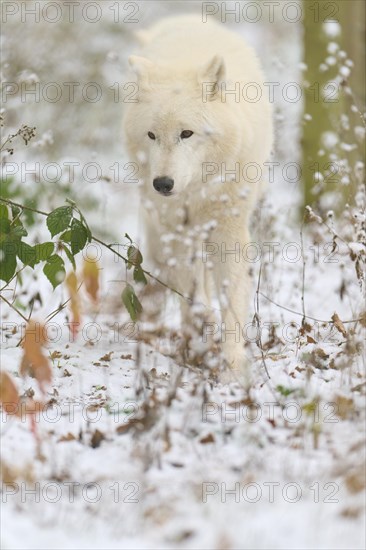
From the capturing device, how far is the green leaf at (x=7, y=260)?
369 cm

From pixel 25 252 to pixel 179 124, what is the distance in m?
1.16

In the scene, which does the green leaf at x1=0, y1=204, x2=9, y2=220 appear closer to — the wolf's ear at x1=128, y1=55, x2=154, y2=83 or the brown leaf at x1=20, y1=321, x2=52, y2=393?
the brown leaf at x1=20, y1=321, x2=52, y2=393

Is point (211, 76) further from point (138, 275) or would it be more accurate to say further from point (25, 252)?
point (25, 252)

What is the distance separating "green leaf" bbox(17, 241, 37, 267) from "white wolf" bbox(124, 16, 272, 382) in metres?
0.71

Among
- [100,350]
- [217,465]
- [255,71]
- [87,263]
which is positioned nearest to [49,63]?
[255,71]

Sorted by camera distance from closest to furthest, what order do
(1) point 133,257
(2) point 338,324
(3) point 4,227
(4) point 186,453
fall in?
(4) point 186,453 → (3) point 4,227 → (1) point 133,257 → (2) point 338,324

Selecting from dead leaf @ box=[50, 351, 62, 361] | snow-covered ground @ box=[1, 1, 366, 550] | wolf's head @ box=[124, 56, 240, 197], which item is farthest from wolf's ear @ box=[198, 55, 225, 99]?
dead leaf @ box=[50, 351, 62, 361]

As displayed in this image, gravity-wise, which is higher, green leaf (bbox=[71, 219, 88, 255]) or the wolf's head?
the wolf's head

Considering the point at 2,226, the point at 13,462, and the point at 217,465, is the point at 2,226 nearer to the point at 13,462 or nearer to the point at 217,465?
the point at 13,462

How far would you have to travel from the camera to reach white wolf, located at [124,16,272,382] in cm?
434

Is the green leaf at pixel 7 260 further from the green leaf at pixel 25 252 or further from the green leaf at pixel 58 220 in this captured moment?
the green leaf at pixel 58 220

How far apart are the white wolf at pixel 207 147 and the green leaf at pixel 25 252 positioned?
2.34 ft

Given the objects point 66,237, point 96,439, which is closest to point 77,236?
point 66,237

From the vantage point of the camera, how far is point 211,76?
14.8 feet
